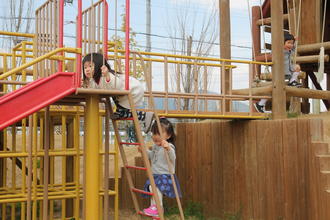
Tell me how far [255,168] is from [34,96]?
4010 mm

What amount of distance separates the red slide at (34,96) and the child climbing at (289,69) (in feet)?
13.9

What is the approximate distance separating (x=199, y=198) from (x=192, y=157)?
0.75m

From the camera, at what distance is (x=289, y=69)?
29.1 feet

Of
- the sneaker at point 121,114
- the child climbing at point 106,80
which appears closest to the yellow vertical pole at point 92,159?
the child climbing at point 106,80

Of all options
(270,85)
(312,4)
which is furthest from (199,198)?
(312,4)

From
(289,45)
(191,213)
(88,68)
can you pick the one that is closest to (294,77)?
(289,45)

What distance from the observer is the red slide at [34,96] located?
16.3 ft

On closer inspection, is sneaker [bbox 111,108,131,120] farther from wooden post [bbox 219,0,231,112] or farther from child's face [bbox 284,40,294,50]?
child's face [bbox 284,40,294,50]

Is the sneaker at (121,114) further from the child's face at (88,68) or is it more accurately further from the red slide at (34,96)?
the red slide at (34,96)

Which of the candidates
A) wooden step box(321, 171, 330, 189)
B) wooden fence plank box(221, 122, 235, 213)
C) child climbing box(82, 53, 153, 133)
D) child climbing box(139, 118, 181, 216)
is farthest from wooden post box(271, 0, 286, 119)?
child climbing box(82, 53, 153, 133)

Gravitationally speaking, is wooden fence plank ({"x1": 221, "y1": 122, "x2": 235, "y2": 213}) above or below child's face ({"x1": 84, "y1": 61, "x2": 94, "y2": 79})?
below

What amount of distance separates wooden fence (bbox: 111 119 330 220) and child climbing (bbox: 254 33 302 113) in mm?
490

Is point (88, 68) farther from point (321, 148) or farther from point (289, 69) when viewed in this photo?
point (289, 69)

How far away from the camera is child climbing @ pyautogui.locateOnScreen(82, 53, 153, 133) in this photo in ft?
18.1
